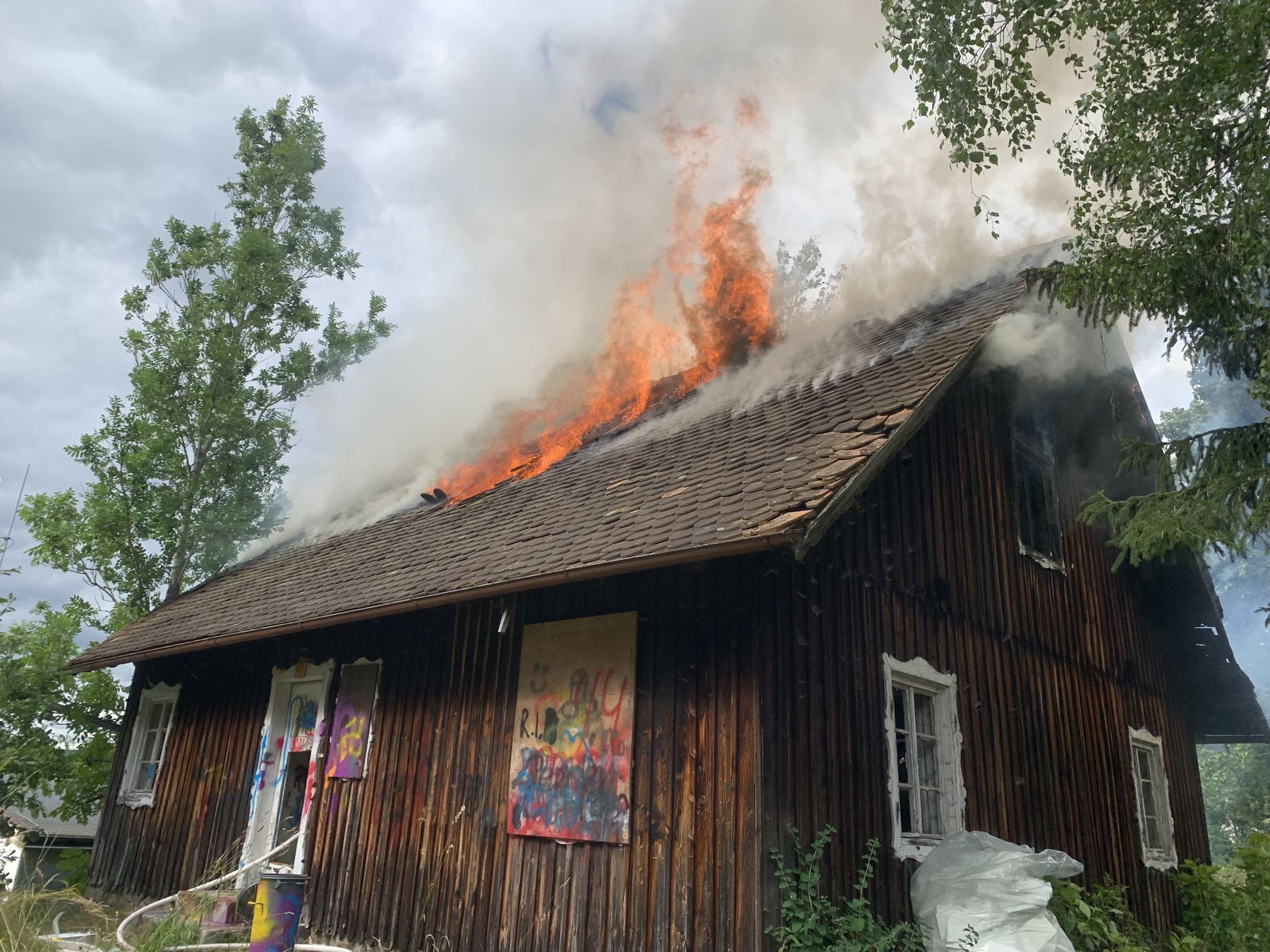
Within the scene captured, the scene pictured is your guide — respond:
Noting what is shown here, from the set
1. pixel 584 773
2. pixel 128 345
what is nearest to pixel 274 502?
pixel 128 345

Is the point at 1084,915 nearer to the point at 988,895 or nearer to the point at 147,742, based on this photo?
the point at 988,895

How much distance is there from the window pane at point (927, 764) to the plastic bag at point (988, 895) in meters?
0.75

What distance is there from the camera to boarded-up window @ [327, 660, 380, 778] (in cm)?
838

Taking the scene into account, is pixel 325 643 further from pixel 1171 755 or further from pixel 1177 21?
pixel 1171 755

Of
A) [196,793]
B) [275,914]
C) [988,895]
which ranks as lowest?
[275,914]

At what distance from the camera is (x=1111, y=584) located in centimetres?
1089

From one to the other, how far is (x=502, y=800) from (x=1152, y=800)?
8590 mm

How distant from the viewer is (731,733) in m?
5.57

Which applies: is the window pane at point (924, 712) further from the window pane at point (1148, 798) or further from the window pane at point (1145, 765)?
the window pane at point (1145, 765)

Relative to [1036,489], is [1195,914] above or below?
below

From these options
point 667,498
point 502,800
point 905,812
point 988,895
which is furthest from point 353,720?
point 988,895

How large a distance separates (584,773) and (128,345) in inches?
630

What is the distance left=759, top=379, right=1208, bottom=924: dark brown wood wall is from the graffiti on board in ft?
3.68

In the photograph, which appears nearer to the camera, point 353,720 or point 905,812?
point 905,812
